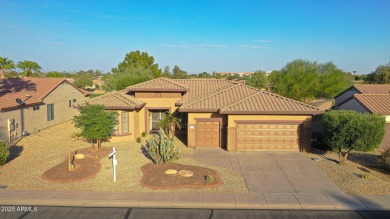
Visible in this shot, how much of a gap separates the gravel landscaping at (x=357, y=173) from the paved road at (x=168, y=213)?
2296mm

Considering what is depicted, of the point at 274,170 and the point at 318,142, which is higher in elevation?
the point at 318,142

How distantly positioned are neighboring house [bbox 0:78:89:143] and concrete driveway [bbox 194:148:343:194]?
14.2 m

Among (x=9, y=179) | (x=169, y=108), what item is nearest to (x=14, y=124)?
(x=9, y=179)

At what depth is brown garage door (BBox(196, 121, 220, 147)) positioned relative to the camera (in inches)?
819

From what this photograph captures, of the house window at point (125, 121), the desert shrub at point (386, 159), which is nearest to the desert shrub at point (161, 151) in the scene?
the house window at point (125, 121)

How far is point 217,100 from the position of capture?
21703mm

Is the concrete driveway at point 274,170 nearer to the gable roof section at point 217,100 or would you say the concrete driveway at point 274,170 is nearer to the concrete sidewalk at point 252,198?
the concrete sidewalk at point 252,198

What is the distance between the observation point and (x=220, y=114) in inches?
812

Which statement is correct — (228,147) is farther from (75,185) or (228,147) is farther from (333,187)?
(75,185)

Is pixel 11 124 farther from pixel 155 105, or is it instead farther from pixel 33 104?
pixel 155 105

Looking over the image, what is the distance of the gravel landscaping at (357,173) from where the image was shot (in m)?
13.4

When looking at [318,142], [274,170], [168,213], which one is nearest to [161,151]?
[168,213]

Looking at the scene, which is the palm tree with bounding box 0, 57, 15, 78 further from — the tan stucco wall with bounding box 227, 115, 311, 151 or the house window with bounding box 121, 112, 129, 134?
the tan stucco wall with bounding box 227, 115, 311, 151

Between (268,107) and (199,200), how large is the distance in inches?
387
